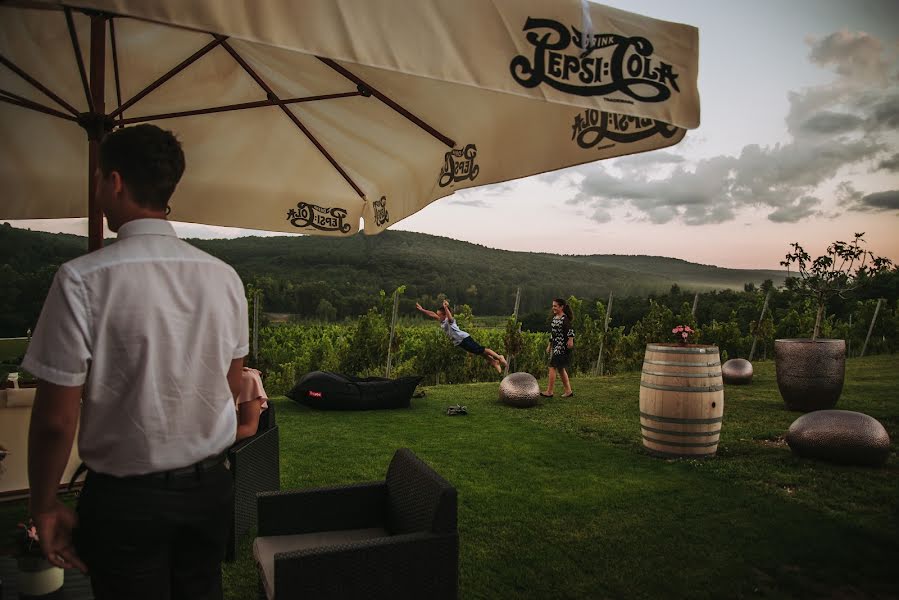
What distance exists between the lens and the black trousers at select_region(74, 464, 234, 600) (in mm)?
1240

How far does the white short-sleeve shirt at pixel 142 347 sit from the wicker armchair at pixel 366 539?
0.75 metres

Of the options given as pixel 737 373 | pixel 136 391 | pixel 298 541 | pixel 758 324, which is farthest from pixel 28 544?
pixel 758 324

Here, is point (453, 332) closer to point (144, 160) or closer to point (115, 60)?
point (115, 60)

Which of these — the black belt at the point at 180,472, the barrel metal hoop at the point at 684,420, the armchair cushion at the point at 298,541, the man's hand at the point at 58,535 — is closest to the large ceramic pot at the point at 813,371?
the barrel metal hoop at the point at 684,420

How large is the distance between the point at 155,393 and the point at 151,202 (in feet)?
1.42

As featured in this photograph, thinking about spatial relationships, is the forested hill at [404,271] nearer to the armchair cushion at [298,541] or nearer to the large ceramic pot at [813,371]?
the armchair cushion at [298,541]

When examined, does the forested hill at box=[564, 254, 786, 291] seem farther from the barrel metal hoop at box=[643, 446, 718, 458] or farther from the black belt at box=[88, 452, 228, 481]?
the black belt at box=[88, 452, 228, 481]

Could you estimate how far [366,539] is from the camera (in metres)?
2.20

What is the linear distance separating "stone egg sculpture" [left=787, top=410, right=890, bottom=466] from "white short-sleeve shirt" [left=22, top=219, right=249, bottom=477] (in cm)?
557

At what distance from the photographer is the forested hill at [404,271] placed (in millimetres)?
12781

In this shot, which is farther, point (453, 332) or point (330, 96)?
point (453, 332)

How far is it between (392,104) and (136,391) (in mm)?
2235

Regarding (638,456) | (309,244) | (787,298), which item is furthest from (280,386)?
(309,244)

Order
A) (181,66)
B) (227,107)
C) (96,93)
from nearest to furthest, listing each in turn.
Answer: (96,93) < (181,66) < (227,107)
